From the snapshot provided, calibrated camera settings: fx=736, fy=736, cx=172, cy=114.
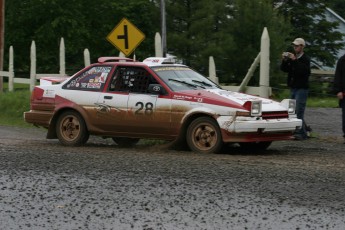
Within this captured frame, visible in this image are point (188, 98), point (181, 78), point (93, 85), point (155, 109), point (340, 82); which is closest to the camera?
point (188, 98)

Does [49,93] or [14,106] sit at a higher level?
[49,93]

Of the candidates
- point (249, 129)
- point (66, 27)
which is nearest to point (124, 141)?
point (249, 129)

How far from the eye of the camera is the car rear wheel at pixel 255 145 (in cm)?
1249

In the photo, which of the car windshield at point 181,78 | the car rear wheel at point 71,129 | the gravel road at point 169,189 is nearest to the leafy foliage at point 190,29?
the car windshield at point 181,78

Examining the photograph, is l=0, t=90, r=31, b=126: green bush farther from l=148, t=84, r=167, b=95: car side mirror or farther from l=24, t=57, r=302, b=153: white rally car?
l=148, t=84, r=167, b=95: car side mirror

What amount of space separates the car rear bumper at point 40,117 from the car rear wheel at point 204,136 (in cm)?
299

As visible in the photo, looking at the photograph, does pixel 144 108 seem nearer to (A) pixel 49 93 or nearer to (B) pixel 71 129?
(B) pixel 71 129

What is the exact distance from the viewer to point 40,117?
539 inches

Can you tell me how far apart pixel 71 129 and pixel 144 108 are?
1.70m

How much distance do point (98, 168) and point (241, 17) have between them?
28.8 meters

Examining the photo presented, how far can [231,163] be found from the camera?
10250mm

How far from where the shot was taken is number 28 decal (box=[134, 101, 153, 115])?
12364 millimetres

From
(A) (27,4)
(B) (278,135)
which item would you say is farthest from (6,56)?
(B) (278,135)

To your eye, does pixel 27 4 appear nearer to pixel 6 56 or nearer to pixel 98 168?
pixel 6 56
